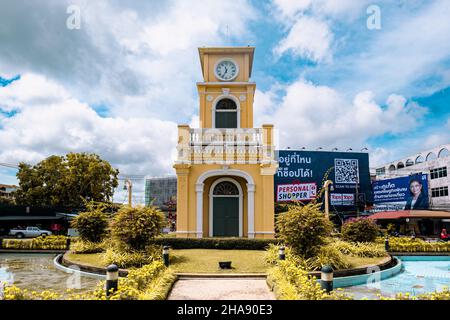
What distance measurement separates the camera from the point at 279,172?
44344 millimetres

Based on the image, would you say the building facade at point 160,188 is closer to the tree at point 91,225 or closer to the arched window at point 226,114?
the arched window at point 226,114

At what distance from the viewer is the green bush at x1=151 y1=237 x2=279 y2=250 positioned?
15531mm

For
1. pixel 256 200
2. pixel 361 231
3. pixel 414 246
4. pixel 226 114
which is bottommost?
pixel 414 246

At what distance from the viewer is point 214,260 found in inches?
493

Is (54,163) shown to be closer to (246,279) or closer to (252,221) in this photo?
(252,221)

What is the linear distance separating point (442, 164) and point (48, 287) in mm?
42878

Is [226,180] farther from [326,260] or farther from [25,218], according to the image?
[25,218]

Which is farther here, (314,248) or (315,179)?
(315,179)

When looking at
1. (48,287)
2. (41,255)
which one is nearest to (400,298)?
(48,287)

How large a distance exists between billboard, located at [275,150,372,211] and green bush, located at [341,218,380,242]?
26843 millimetres

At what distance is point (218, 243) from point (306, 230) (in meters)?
5.40

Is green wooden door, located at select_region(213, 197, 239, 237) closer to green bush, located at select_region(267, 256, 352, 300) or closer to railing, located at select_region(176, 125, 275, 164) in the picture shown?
railing, located at select_region(176, 125, 275, 164)

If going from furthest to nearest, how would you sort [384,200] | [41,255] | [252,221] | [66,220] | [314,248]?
[384,200]
[66,220]
[41,255]
[252,221]
[314,248]


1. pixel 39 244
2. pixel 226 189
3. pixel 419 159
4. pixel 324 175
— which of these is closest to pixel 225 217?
pixel 226 189
